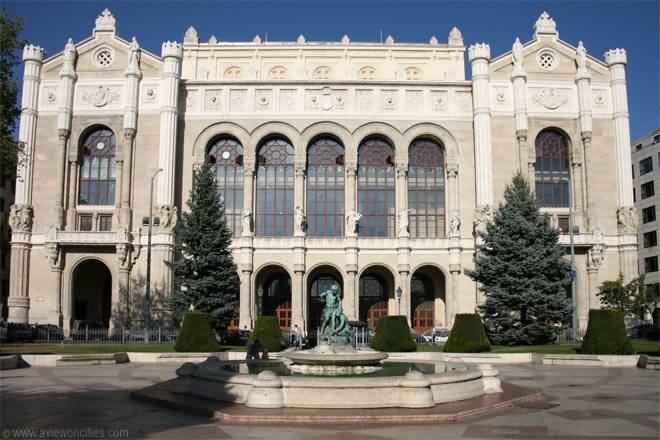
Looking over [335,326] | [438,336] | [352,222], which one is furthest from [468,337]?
[352,222]

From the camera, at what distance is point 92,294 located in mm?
53094

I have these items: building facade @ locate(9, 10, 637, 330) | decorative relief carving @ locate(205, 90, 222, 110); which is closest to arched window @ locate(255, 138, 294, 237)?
building facade @ locate(9, 10, 637, 330)

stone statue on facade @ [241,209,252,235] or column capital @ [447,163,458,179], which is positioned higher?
column capital @ [447,163,458,179]

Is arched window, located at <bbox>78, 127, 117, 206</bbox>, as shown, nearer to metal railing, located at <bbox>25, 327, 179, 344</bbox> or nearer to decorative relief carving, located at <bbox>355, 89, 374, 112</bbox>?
metal railing, located at <bbox>25, 327, 179, 344</bbox>

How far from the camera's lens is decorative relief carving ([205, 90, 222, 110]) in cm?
5078

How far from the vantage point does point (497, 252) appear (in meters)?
39.3

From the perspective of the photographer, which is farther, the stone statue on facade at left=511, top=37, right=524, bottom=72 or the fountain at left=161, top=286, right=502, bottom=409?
the stone statue on facade at left=511, top=37, right=524, bottom=72

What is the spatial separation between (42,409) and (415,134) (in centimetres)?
3974

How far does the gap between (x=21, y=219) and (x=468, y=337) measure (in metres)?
34.8

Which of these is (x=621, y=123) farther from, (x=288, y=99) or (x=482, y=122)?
(x=288, y=99)

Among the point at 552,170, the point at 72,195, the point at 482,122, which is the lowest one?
the point at 72,195

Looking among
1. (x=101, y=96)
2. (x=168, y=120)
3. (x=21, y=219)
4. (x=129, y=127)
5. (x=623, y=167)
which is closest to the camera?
(x=21, y=219)

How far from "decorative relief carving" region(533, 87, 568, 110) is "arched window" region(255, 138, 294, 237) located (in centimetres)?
2033

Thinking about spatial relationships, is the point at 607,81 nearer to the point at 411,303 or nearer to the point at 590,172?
the point at 590,172
